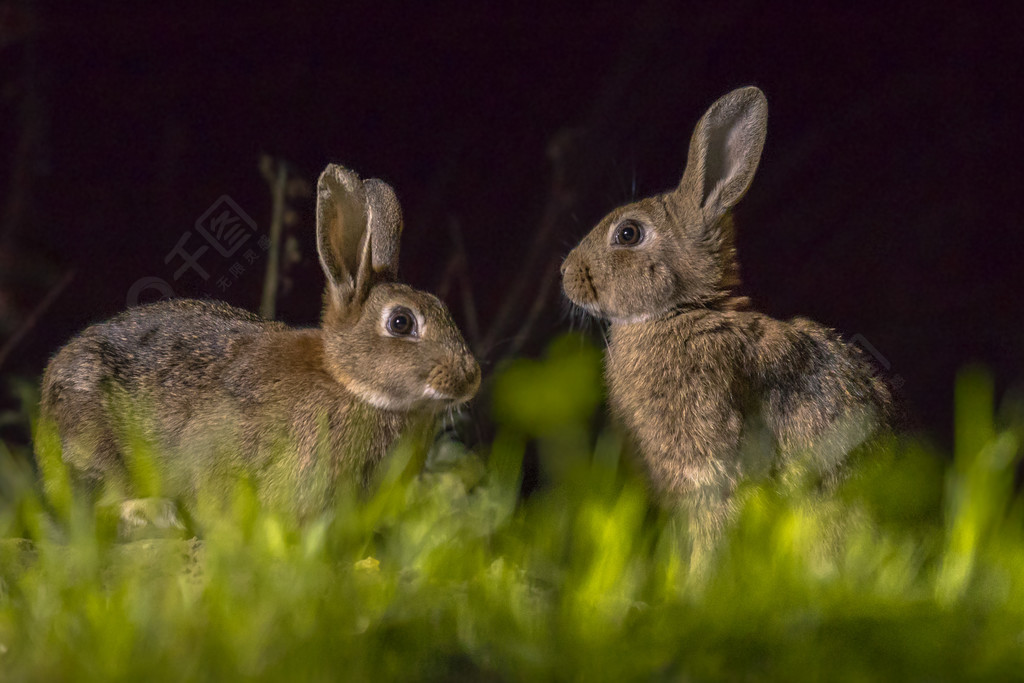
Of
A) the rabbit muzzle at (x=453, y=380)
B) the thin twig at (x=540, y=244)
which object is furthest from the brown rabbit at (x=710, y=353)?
the thin twig at (x=540, y=244)

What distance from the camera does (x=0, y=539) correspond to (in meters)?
2.30

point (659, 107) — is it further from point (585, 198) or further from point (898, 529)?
point (898, 529)

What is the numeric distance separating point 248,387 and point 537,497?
0.77m

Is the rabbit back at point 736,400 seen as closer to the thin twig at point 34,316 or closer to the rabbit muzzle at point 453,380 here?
the rabbit muzzle at point 453,380

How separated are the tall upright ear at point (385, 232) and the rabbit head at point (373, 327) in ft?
0.13

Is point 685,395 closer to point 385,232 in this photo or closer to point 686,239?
point 686,239

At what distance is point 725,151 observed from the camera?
2.63m

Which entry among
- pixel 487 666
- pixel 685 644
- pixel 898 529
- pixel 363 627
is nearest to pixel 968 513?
pixel 898 529

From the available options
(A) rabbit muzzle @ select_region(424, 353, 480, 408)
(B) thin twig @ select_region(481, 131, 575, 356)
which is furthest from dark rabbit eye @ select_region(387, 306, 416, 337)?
(B) thin twig @ select_region(481, 131, 575, 356)

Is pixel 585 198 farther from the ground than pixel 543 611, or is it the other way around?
pixel 585 198

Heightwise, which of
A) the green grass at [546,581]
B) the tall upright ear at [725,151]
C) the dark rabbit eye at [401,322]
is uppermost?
the tall upright ear at [725,151]

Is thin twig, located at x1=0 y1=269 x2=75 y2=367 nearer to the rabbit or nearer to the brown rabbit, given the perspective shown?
the rabbit

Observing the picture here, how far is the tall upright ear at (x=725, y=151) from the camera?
99.9 inches

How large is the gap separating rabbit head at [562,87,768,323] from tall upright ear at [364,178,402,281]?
0.45 meters
